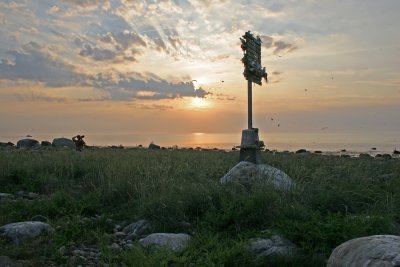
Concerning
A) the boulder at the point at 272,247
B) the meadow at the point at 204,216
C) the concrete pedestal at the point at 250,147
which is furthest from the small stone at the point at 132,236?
the concrete pedestal at the point at 250,147

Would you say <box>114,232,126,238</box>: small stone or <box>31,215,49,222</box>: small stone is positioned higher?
<box>31,215,49,222</box>: small stone

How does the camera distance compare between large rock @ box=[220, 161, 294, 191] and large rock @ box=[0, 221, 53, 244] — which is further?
large rock @ box=[220, 161, 294, 191]

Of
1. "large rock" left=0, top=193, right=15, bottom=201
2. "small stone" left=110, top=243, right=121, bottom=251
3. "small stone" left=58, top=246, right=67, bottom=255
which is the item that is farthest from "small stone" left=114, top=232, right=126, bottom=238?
"large rock" left=0, top=193, right=15, bottom=201

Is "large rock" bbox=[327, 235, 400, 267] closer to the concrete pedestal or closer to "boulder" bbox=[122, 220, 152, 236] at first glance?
"boulder" bbox=[122, 220, 152, 236]

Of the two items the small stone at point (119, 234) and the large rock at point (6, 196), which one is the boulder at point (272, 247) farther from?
the large rock at point (6, 196)

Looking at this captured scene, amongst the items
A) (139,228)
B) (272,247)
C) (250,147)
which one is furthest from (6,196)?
(250,147)

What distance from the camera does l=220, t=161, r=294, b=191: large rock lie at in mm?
8656

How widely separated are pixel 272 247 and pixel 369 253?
1526mm

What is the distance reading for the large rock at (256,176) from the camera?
866 centimetres

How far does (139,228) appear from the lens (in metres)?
7.20

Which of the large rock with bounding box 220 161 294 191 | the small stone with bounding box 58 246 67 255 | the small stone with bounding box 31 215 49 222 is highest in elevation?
the large rock with bounding box 220 161 294 191

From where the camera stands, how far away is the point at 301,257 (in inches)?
219

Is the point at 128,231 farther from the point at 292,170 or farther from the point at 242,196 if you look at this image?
the point at 292,170

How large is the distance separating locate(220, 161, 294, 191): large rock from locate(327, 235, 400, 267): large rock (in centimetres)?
331
